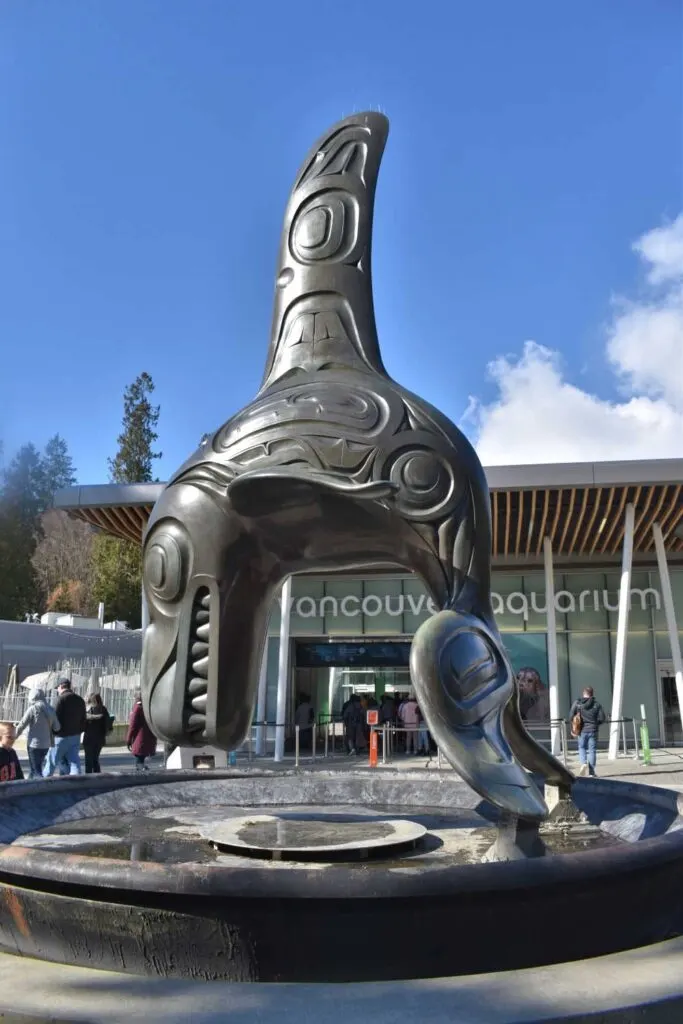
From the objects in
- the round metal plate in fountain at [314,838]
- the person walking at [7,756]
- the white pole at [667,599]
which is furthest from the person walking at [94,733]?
the white pole at [667,599]

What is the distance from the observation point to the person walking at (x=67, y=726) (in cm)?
1088

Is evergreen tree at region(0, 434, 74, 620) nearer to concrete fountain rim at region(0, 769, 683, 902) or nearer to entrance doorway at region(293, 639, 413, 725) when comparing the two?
entrance doorway at region(293, 639, 413, 725)

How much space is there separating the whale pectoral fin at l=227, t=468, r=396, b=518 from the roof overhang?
9334 mm

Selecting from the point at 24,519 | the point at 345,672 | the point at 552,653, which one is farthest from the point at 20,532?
the point at 552,653

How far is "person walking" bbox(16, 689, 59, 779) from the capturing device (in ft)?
35.0

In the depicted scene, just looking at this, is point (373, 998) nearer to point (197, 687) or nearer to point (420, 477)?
point (197, 687)

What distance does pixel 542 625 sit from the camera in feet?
71.4

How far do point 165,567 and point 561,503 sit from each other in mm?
13221

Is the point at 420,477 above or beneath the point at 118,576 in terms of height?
beneath

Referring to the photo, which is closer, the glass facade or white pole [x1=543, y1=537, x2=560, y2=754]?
white pole [x1=543, y1=537, x2=560, y2=754]

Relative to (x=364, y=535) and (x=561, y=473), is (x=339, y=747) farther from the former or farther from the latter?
(x=364, y=535)

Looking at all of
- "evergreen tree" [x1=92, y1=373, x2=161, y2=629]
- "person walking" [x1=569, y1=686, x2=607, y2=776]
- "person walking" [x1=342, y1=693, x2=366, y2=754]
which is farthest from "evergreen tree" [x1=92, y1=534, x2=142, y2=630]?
"person walking" [x1=569, y1=686, x2=607, y2=776]

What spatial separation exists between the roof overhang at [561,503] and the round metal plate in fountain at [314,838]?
914cm

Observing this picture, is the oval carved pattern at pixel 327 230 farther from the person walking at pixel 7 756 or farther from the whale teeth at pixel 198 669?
the person walking at pixel 7 756
